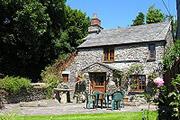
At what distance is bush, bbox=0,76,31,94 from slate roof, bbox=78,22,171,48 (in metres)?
8.46

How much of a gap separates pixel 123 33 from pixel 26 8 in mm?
9714

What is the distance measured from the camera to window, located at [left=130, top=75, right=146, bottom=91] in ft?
97.5

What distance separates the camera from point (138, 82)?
98.1 feet

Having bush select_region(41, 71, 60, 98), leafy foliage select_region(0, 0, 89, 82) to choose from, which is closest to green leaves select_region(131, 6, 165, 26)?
leafy foliage select_region(0, 0, 89, 82)

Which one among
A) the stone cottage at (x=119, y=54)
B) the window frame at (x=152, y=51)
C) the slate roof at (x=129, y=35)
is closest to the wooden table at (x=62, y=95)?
the stone cottage at (x=119, y=54)

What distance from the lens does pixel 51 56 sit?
3809cm

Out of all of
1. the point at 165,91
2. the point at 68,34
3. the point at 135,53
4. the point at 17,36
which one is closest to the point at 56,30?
the point at 68,34

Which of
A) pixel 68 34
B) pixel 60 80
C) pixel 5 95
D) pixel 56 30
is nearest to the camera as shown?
pixel 5 95

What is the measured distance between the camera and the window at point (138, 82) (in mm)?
29725

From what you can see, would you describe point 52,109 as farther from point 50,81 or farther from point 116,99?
point 50,81

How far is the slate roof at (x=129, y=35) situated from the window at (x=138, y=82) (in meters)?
3.20

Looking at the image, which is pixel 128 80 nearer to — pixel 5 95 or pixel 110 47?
pixel 110 47

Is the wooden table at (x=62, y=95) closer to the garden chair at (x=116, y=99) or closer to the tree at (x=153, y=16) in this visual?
the garden chair at (x=116, y=99)

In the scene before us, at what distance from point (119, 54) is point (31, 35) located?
890 cm
